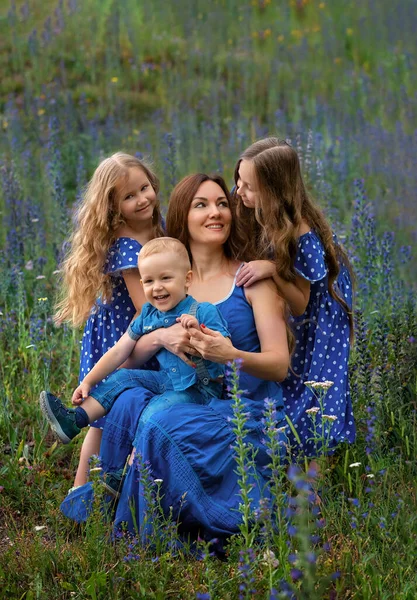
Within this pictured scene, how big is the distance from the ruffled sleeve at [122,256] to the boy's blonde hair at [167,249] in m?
0.27

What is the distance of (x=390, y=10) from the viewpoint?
10.5m

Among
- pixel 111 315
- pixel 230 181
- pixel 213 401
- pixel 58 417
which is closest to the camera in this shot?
pixel 58 417

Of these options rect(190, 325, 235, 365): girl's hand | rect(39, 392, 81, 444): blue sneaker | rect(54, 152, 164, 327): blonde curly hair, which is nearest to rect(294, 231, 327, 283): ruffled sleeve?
rect(190, 325, 235, 365): girl's hand

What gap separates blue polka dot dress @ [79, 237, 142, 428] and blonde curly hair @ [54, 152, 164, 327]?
0.14ft

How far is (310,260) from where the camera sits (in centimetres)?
366

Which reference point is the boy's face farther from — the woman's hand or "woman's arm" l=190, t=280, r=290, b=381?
"woman's arm" l=190, t=280, r=290, b=381

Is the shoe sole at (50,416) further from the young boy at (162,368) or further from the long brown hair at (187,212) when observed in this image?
the long brown hair at (187,212)

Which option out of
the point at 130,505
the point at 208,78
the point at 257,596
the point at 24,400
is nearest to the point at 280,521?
the point at 257,596

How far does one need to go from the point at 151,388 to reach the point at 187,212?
72 centimetres

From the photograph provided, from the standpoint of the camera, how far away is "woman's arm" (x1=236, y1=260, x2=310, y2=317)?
3580 millimetres

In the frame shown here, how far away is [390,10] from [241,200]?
7538 mm

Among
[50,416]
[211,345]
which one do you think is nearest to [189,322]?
[211,345]

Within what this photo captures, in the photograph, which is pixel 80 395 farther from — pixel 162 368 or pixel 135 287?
pixel 135 287

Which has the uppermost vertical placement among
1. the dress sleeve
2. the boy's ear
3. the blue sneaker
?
the boy's ear
